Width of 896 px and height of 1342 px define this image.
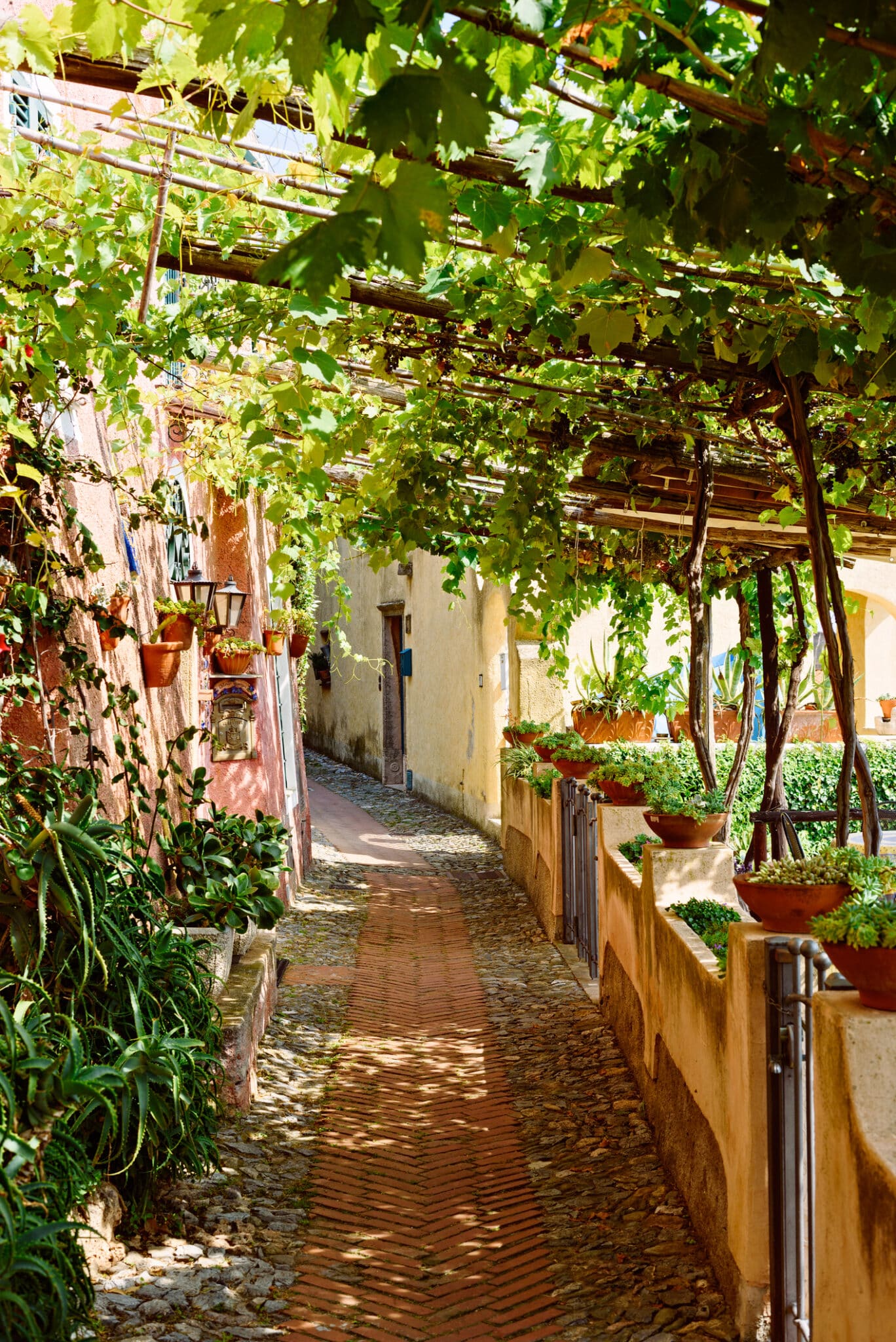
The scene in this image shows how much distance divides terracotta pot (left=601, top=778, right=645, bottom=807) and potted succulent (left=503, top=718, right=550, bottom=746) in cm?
470

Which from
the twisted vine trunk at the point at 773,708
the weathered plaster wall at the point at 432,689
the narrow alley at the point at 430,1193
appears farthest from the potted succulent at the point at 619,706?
the narrow alley at the point at 430,1193

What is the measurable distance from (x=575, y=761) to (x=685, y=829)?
373 centimetres

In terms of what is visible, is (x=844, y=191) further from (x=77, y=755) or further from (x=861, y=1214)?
(x=77, y=755)

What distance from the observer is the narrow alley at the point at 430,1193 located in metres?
3.27

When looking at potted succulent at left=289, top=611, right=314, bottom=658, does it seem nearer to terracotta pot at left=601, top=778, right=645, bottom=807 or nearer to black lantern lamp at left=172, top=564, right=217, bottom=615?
black lantern lamp at left=172, top=564, right=217, bottom=615

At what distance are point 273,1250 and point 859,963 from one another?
7.51 feet

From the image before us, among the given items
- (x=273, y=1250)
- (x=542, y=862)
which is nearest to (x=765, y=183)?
(x=273, y=1250)

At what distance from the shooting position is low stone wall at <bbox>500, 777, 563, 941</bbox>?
327 inches

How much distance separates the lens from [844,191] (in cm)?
238

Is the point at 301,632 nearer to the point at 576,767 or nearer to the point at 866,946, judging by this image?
the point at 576,767

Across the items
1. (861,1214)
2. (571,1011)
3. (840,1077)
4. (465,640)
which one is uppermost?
(465,640)

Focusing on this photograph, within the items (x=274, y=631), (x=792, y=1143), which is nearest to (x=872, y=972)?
(x=792, y=1143)

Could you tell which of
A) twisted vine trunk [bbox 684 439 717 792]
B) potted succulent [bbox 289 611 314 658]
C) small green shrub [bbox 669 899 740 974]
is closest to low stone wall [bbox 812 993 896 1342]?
small green shrub [bbox 669 899 740 974]

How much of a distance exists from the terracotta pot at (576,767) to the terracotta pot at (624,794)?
1973 millimetres
